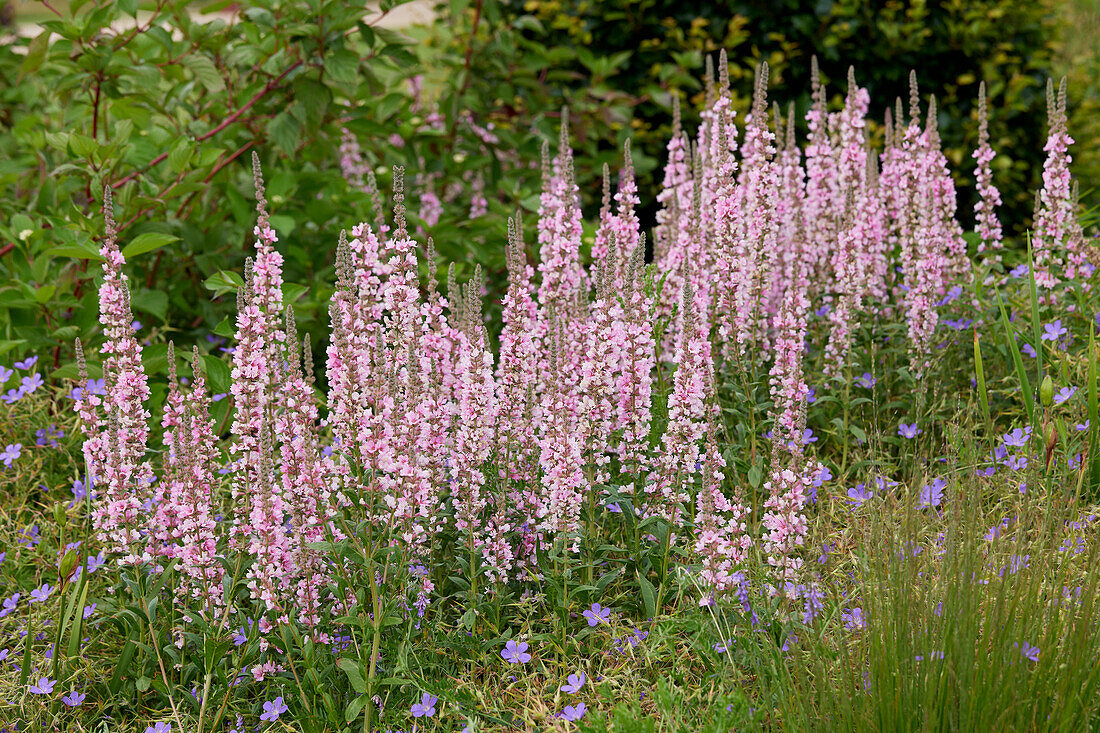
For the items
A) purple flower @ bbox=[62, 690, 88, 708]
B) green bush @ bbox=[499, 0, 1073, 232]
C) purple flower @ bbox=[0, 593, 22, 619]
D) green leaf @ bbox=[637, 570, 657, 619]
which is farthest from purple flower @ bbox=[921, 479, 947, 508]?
green bush @ bbox=[499, 0, 1073, 232]

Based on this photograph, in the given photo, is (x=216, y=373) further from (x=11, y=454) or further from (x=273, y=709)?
(x=273, y=709)

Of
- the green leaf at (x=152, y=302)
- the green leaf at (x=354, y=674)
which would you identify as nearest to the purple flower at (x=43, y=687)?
the green leaf at (x=354, y=674)

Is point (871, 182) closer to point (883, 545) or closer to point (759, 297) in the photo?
point (759, 297)

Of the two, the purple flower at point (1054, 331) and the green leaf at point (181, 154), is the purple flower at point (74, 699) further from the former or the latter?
the purple flower at point (1054, 331)

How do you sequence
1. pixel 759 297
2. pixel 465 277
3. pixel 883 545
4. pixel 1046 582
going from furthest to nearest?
pixel 465 277 < pixel 759 297 < pixel 1046 582 < pixel 883 545

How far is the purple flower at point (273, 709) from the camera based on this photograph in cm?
301

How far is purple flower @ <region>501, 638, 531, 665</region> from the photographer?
306 cm

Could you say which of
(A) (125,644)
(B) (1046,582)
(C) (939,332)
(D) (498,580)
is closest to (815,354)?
(C) (939,332)

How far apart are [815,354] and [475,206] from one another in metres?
2.41

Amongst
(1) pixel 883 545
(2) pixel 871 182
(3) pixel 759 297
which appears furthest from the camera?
(2) pixel 871 182

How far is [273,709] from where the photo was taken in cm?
302

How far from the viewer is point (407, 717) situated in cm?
304

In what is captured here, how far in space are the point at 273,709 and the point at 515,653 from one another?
74 centimetres

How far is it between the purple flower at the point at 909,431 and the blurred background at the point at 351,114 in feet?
6.45
